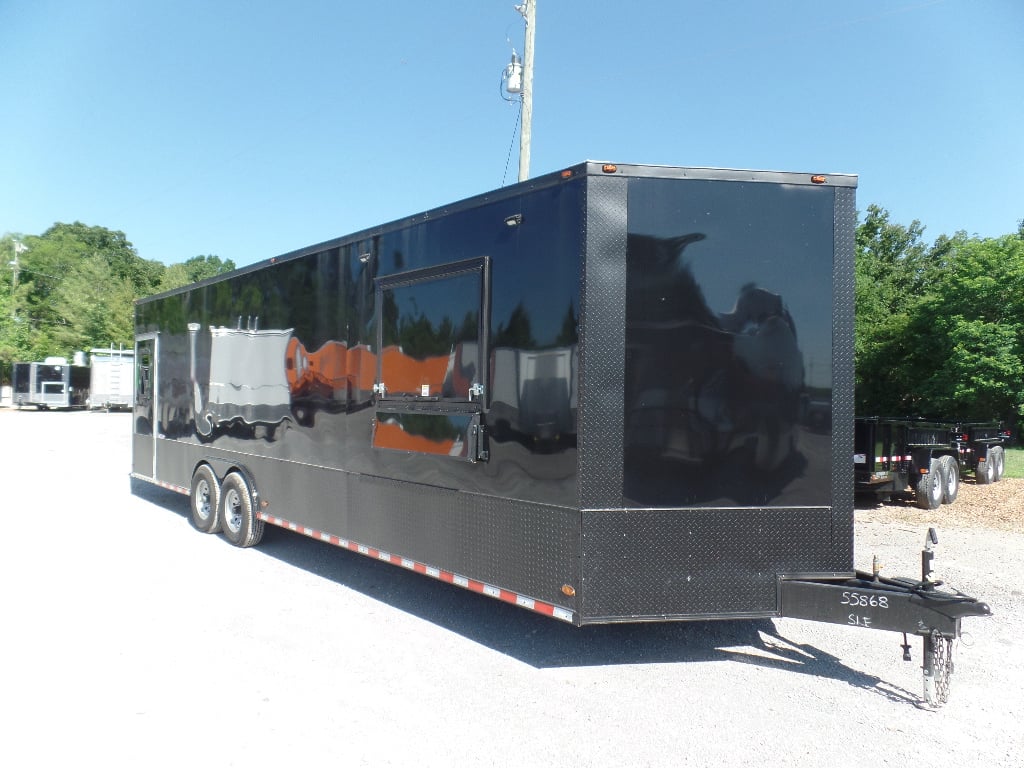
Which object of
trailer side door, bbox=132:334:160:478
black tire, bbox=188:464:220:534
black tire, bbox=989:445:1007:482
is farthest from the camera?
black tire, bbox=989:445:1007:482

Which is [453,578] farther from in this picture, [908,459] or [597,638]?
[908,459]

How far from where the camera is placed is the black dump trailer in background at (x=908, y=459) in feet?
33.9

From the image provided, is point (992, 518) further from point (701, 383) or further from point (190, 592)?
point (190, 592)

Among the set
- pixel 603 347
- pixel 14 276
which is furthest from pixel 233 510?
pixel 14 276

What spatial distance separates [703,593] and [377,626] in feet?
8.16

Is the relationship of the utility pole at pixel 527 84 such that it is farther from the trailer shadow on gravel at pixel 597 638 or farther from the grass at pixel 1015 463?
the grass at pixel 1015 463

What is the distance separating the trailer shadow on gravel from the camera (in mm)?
4824

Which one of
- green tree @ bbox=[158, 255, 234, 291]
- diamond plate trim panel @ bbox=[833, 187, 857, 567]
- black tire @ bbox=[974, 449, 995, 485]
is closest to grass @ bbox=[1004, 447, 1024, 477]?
black tire @ bbox=[974, 449, 995, 485]

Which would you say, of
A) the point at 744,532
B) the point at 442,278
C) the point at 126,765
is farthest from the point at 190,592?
the point at 744,532

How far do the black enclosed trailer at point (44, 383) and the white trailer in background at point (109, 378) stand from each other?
142 cm

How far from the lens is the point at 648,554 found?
4.39 meters

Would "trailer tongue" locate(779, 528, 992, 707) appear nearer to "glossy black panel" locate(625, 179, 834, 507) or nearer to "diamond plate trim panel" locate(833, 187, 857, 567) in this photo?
"diamond plate trim panel" locate(833, 187, 857, 567)

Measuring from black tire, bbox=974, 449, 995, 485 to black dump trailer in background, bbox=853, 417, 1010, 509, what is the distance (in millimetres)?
1601

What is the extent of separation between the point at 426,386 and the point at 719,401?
2.09 metres
